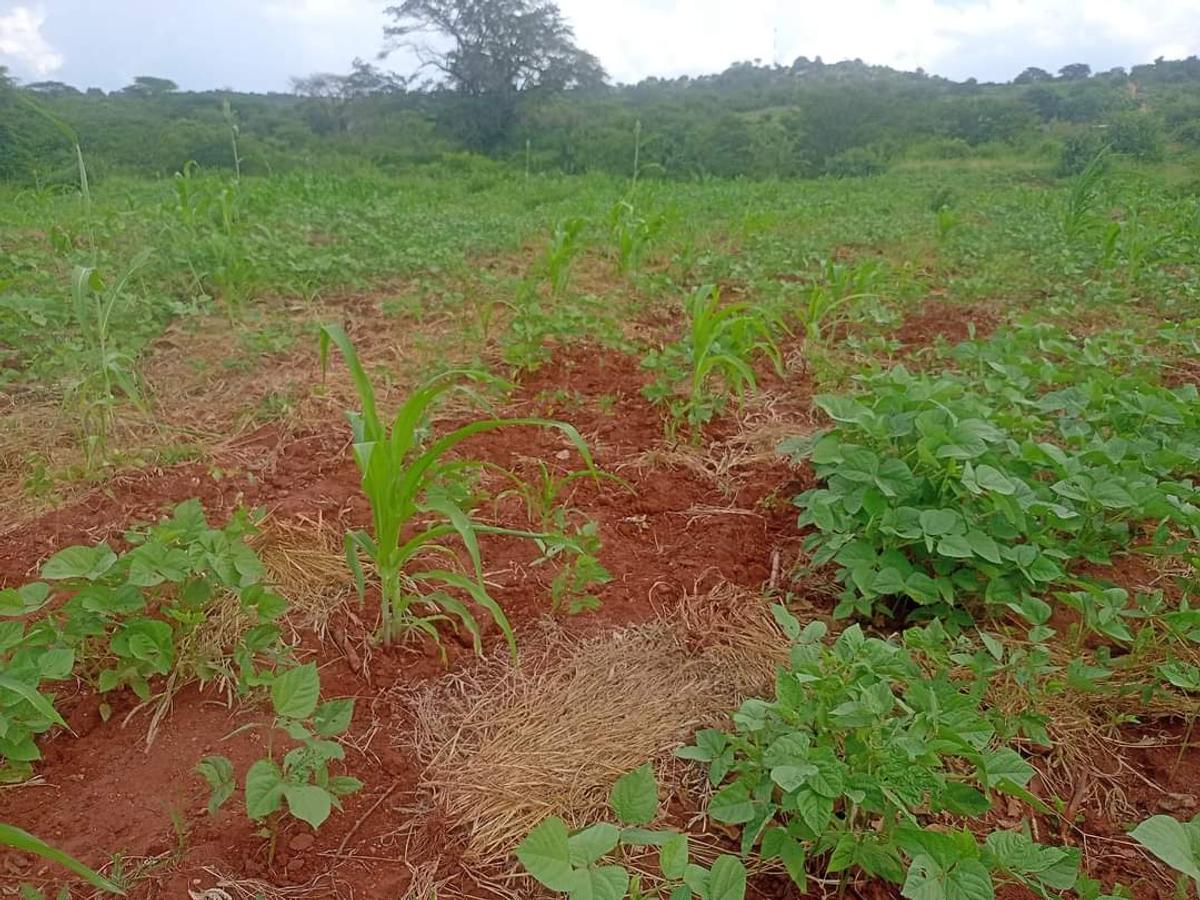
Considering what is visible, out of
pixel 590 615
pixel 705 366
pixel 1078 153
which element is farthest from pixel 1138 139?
pixel 590 615

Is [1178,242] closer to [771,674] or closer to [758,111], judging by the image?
[771,674]

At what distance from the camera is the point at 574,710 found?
1533mm

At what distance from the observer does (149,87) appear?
735 inches

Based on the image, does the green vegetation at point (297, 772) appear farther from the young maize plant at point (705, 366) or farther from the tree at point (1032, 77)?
the tree at point (1032, 77)

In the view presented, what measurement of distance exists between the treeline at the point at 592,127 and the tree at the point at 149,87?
0.06 m

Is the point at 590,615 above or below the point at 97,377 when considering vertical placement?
below

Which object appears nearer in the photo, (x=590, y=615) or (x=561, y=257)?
(x=590, y=615)

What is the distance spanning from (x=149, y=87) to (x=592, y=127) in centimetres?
1058

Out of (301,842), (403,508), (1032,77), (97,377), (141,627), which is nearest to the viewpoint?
(301,842)

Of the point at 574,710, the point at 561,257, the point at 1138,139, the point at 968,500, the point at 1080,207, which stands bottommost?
the point at 574,710

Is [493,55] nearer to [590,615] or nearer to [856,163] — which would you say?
[856,163]

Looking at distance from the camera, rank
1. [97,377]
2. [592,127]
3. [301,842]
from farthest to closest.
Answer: [592,127] < [97,377] < [301,842]

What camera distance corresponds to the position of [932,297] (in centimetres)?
424

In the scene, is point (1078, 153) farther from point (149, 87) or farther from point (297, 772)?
point (149, 87)
